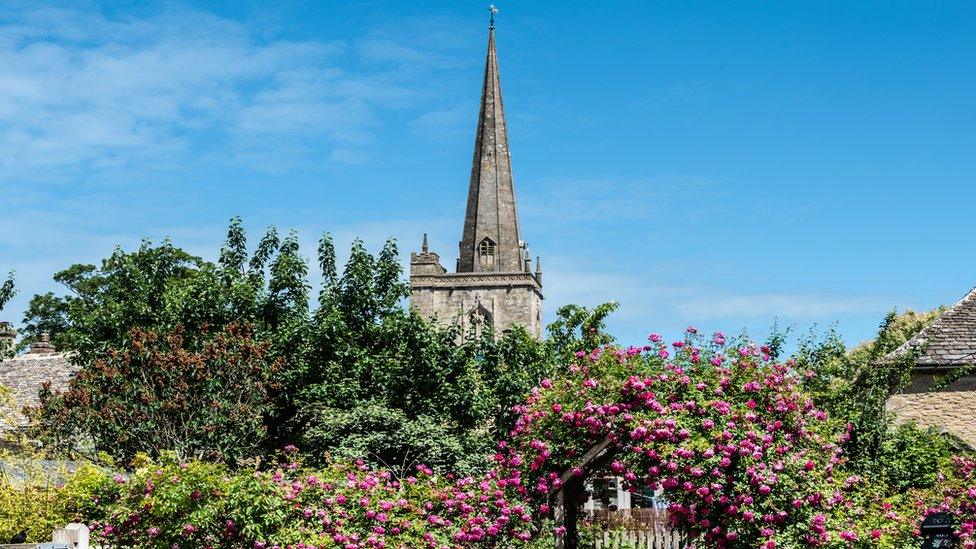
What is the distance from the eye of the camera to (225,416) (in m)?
25.4

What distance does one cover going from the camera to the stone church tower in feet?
258

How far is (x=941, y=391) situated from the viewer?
23641 millimetres

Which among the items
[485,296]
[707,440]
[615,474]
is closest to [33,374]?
[615,474]

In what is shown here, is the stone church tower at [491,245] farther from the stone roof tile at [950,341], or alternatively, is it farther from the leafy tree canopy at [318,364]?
the stone roof tile at [950,341]

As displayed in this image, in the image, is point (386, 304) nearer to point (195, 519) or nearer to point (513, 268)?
point (195, 519)

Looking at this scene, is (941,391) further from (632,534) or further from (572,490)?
(572,490)

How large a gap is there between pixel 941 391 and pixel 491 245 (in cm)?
5677

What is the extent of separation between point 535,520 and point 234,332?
12.6 meters

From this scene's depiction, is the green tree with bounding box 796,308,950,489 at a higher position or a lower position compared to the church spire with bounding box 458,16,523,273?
lower

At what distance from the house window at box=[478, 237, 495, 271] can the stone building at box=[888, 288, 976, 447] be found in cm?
5557

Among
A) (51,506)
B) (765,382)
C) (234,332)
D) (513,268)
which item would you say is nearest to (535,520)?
(765,382)

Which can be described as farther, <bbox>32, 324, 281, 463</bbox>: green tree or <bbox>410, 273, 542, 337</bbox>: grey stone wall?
<bbox>410, 273, 542, 337</bbox>: grey stone wall

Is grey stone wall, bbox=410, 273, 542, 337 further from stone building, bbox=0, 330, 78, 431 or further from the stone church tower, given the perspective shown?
stone building, bbox=0, 330, 78, 431

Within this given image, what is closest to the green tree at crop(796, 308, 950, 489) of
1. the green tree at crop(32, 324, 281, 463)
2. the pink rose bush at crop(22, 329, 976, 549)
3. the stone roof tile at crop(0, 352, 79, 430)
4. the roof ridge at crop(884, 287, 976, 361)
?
the roof ridge at crop(884, 287, 976, 361)
